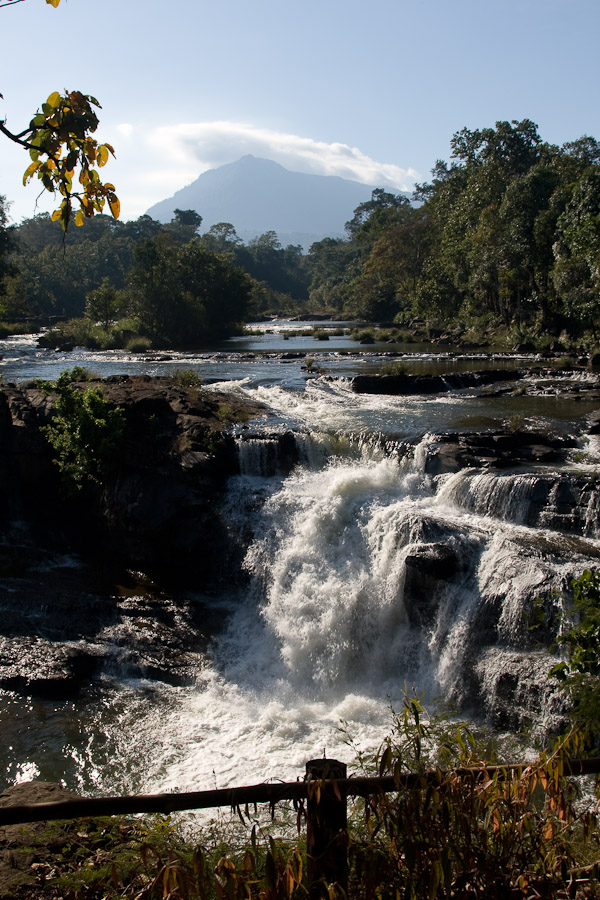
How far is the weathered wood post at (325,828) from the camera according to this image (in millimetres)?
2693

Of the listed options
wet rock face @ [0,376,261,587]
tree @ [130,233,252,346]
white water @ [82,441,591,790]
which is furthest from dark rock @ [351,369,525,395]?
tree @ [130,233,252,346]

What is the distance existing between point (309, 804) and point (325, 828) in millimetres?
133

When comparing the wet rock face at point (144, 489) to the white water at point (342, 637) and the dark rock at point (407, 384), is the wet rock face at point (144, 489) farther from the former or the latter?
the dark rock at point (407, 384)

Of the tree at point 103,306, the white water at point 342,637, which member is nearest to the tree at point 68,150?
the white water at point 342,637

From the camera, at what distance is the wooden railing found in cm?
269

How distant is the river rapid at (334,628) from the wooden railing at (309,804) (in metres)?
3.79

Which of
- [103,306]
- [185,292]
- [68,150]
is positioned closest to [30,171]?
[68,150]

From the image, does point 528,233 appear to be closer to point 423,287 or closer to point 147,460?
point 423,287

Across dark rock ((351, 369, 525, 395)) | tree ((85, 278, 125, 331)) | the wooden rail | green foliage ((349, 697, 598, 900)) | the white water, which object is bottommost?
the white water

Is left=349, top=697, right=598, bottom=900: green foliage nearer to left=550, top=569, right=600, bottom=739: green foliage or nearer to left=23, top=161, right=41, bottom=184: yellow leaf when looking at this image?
left=550, top=569, right=600, bottom=739: green foliage

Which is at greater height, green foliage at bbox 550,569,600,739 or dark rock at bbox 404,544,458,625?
green foliage at bbox 550,569,600,739

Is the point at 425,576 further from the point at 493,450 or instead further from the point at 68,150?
the point at 68,150

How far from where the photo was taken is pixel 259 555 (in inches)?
481

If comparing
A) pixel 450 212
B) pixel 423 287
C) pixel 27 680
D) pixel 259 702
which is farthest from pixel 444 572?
pixel 450 212
